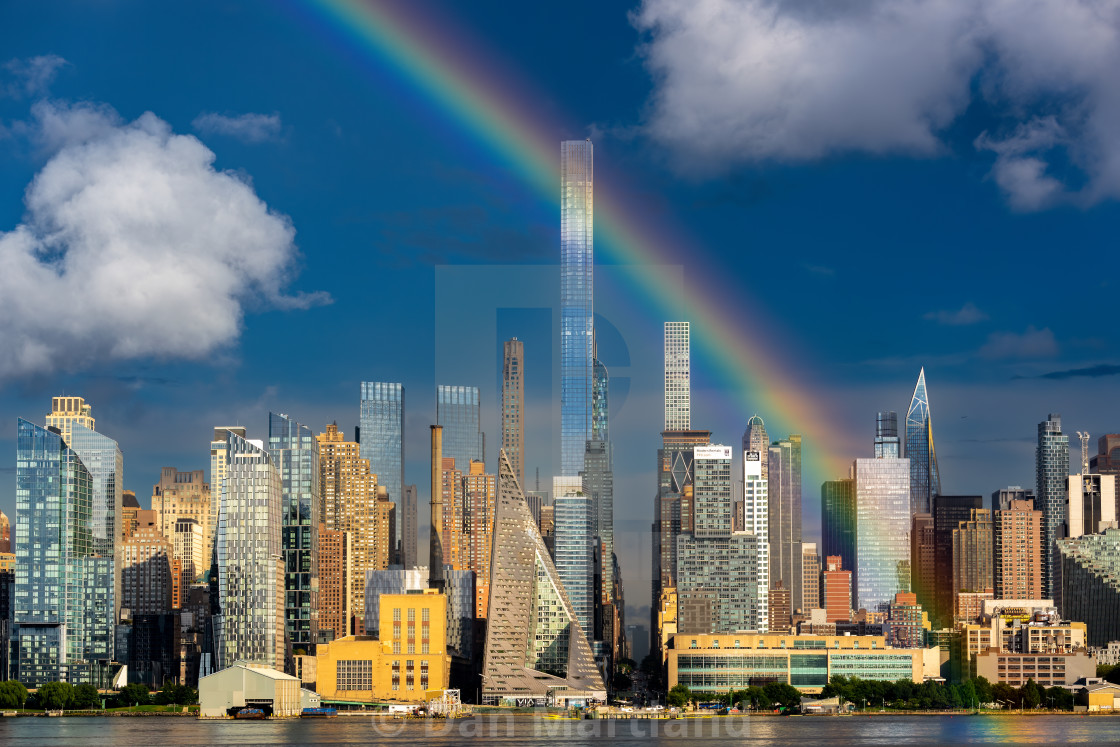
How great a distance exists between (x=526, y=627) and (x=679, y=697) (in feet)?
49.7

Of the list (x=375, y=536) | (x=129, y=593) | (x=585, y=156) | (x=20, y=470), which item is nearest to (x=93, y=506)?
(x=20, y=470)

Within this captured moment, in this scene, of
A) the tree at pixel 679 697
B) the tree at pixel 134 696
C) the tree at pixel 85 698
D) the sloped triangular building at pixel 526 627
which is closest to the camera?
the tree at pixel 85 698

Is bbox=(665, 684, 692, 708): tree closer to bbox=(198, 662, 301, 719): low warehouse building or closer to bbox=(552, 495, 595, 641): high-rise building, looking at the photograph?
bbox=(198, 662, 301, 719): low warehouse building

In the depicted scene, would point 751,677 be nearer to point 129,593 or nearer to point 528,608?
point 528,608

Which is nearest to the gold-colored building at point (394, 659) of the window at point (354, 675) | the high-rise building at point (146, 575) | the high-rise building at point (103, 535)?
the window at point (354, 675)

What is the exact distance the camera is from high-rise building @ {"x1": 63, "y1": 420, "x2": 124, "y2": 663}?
14825cm

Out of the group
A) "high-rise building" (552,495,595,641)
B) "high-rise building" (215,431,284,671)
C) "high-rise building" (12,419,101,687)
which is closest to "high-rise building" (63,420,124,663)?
"high-rise building" (12,419,101,687)

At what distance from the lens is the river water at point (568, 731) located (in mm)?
78500

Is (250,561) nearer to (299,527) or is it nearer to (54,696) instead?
(299,527)

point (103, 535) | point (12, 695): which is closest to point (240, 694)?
point (12, 695)

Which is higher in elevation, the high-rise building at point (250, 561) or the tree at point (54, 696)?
the high-rise building at point (250, 561)

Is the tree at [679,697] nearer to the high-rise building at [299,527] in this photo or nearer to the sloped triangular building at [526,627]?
the sloped triangular building at [526,627]

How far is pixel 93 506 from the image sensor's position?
518ft

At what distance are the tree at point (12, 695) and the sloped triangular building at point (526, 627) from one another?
35.1 meters
